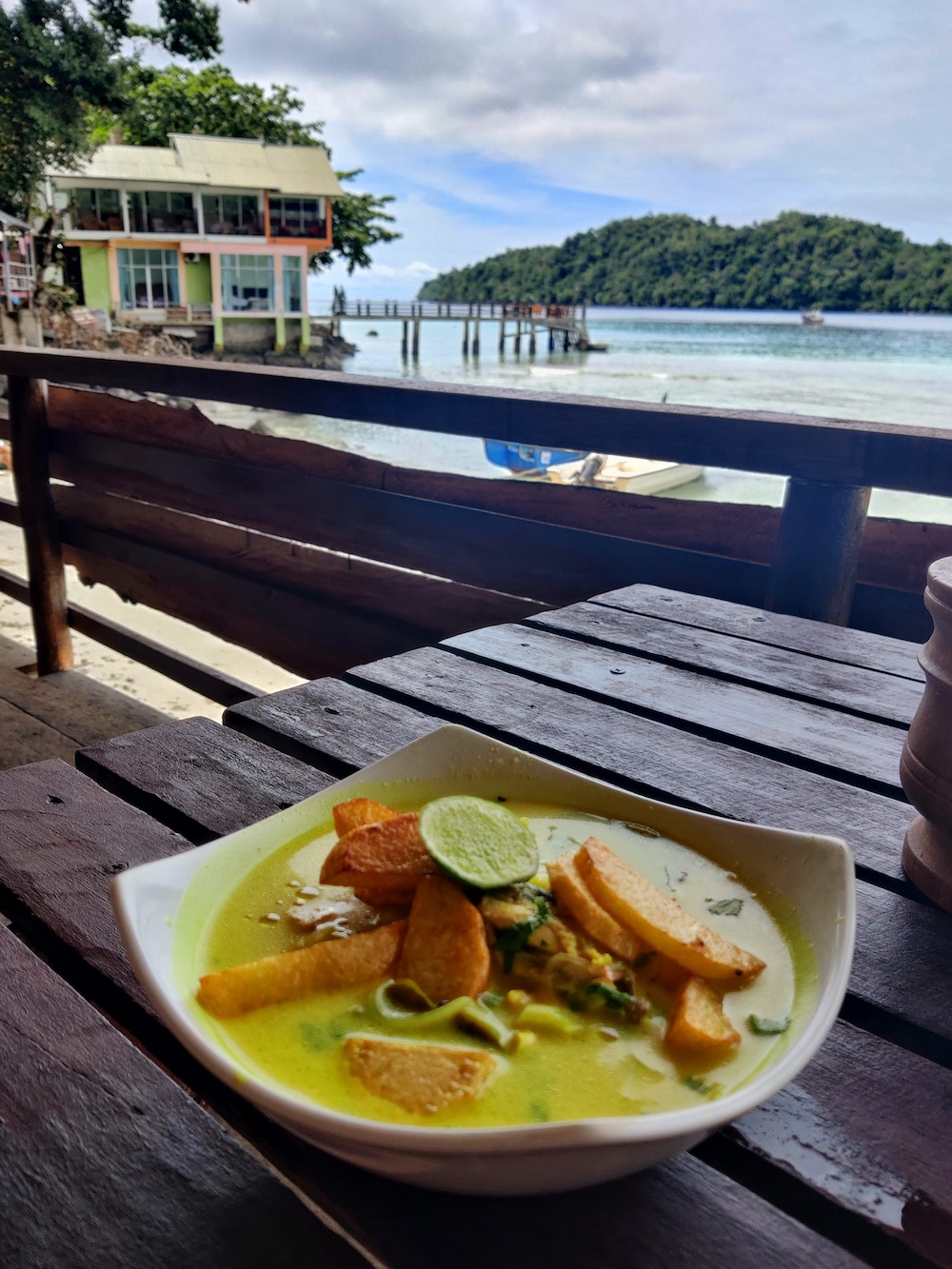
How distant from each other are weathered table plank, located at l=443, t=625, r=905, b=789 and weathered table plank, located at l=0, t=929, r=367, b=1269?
0.78 meters

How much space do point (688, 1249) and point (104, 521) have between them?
3598 millimetres

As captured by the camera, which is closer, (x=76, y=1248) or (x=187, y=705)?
(x=76, y=1248)

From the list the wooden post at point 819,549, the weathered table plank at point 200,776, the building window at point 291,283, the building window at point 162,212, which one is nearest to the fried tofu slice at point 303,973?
the weathered table plank at point 200,776

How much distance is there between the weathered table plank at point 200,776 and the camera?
0.97 m

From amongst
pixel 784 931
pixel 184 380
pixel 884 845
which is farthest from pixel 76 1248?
pixel 184 380

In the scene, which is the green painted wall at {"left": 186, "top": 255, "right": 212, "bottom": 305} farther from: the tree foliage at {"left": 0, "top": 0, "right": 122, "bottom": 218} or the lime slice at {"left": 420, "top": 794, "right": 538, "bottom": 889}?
the lime slice at {"left": 420, "top": 794, "right": 538, "bottom": 889}

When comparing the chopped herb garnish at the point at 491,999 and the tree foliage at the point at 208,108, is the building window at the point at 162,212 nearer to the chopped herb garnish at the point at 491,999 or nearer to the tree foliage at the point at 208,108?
the tree foliage at the point at 208,108

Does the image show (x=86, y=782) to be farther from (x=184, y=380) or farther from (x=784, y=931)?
(x=184, y=380)

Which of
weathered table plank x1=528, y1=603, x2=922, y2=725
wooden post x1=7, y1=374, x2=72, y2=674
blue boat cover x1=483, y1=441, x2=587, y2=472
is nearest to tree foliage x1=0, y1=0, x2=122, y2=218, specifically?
blue boat cover x1=483, y1=441, x2=587, y2=472

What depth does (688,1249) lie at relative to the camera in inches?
19.9

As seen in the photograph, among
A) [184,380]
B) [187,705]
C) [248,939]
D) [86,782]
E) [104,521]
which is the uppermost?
[184,380]

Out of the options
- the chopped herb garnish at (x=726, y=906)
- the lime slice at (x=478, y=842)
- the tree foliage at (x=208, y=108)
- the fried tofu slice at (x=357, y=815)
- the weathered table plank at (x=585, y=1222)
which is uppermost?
the tree foliage at (x=208, y=108)

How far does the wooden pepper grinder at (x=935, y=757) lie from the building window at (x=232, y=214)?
3467 centimetres

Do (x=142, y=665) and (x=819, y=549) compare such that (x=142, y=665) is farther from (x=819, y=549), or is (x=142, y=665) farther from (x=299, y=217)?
(x=299, y=217)
